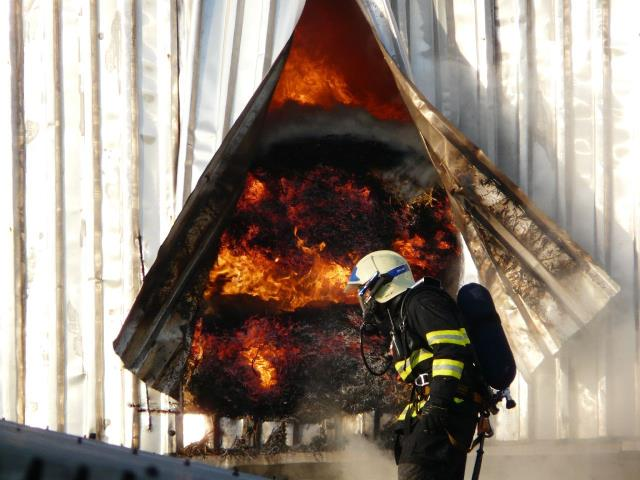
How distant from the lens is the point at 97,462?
2.81 m

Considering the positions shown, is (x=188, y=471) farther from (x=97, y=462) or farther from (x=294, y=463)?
(x=294, y=463)

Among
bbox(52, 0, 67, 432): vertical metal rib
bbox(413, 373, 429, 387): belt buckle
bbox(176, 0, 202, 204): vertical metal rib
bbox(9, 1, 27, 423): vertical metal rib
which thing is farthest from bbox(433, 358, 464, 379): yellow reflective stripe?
bbox(9, 1, 27, 423): vertical metal rib

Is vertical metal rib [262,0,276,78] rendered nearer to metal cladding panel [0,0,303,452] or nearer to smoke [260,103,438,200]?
metal cladding panel [0,0,303,452]

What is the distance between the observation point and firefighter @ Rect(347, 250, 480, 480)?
531 centimetres

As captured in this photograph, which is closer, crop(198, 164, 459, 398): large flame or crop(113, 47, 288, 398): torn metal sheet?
crop(113, 47, 288, 398): torn metal sheet

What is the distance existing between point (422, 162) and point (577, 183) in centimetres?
133

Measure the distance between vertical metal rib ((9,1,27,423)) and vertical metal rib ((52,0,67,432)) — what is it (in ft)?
1.03

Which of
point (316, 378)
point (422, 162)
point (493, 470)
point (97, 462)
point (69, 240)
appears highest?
point (422, 162)

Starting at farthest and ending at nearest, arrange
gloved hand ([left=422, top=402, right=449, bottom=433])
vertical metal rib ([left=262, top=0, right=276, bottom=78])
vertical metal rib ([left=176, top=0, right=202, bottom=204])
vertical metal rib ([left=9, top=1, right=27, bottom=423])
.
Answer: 1. vertical metal rib ([left=9, top=1, right=27, bottom=423])
2. vertical metal rib ([left=176, top=0, right=202, bottom=204])
3. vertical metal rib ([left=262, top=0, right=276, bottom=78])
4. gloved hand ([left=422, top=402, right=449, bottom=433])

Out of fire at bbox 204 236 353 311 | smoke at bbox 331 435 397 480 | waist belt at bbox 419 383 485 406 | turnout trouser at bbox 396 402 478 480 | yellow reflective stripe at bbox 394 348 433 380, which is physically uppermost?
fire at bbox 204 236 353 311

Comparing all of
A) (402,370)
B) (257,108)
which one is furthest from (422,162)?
(402,370)

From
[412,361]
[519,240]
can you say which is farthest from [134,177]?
[519,240]

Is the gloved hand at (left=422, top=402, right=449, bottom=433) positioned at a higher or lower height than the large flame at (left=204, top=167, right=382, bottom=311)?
lower

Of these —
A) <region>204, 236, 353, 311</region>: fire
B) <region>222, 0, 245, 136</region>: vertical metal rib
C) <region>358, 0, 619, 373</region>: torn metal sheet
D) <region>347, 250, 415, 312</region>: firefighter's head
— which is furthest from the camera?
<region>204, 236, 353, 311</region>: fire
